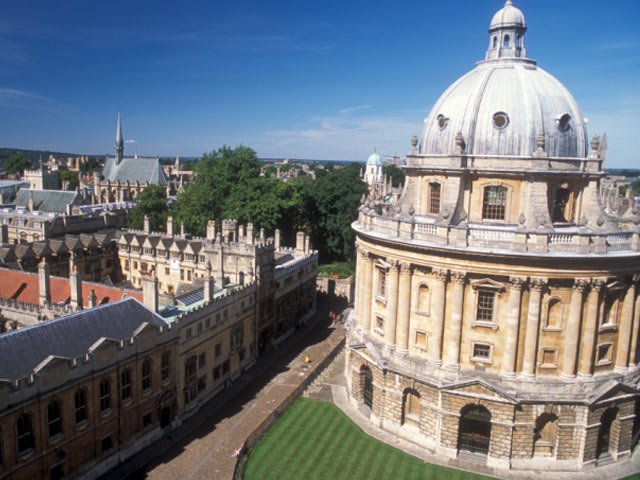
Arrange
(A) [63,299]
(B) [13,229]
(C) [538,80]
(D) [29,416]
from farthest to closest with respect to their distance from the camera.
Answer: (B) [13,229] < (A) [63,299] < (C) [538,80] < (D) [29,416]

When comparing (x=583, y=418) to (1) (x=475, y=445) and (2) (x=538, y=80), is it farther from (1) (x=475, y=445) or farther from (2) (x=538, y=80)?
(2) (x=538, y=80)

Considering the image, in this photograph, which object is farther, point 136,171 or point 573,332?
point 136,171

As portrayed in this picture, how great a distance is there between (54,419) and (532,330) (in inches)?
991

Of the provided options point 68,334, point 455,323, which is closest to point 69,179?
point 68,334

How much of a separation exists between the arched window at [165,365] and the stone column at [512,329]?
20054 millimetres

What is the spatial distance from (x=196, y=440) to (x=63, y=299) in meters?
15.0

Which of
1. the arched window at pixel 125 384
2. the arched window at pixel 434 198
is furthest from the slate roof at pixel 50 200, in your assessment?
the arched window at pixel 434 198

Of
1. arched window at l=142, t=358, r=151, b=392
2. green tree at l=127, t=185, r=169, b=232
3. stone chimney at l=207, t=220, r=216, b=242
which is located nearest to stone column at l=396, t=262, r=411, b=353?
arched window at l=142, t=358, r=151, b=392

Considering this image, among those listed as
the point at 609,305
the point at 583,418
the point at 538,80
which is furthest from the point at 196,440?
the point at 538,80

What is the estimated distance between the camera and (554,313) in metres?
28.6

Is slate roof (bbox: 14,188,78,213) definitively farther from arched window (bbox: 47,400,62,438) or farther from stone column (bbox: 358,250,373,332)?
arched window (bbox: 47,400,62,438)

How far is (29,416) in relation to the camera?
74.3ft

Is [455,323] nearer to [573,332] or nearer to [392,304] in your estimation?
[392,304]

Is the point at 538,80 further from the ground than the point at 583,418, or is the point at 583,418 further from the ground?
the point at 538,80
